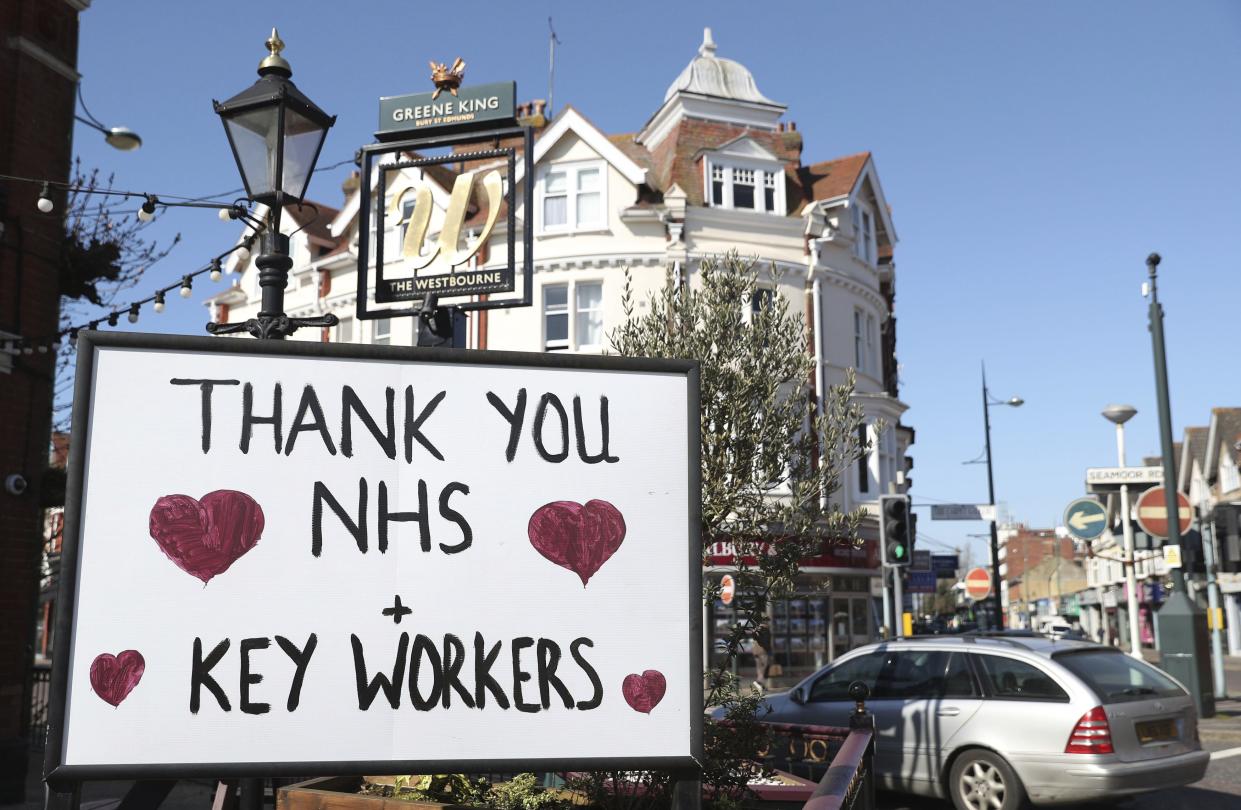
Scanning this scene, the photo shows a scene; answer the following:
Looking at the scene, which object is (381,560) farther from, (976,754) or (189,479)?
(976,754)

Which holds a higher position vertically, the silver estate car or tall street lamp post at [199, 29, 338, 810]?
tall street lamp post at [199, 29, 338, 810]

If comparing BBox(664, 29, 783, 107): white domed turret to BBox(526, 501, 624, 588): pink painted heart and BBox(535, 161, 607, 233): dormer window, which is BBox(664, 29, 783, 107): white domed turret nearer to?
BBox(535, 161, 607, 233): dormer window

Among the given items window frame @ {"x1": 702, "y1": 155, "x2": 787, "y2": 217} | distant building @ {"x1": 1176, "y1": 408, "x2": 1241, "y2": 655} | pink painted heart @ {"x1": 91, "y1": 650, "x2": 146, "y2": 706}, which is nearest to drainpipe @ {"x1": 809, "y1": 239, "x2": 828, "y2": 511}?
window frame @ {"x1": 702, "y1": 155, "x2": 787, "y2": 217}

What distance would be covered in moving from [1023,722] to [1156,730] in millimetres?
1060

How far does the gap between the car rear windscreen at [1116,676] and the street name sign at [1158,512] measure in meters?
8.98

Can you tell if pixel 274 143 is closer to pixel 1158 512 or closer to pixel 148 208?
pixel 148 208

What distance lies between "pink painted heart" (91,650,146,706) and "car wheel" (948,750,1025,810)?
24.3ft

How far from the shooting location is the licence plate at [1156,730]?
823 cm

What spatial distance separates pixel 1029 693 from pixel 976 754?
665 mm

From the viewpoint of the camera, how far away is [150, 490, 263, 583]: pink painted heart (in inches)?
113

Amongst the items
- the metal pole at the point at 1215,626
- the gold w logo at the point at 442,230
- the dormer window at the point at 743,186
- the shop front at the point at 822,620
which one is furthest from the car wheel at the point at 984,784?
the dormer window at the point at 743,186

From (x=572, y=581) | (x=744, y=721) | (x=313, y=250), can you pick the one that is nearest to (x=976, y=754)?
(x=744, y=721)

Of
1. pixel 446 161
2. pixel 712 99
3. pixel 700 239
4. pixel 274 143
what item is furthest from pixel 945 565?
pixel 274 143

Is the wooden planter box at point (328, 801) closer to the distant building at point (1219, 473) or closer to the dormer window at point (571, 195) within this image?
the dormer window at point (571, 195)
